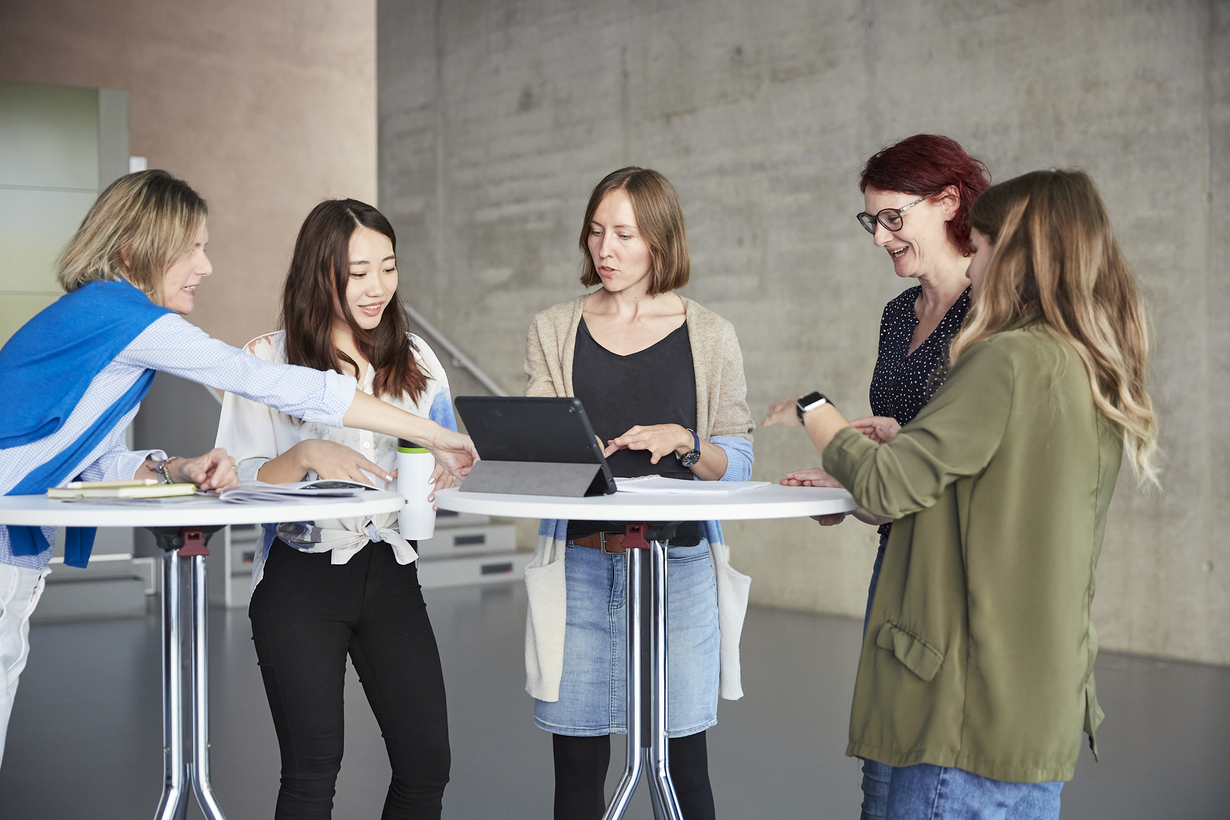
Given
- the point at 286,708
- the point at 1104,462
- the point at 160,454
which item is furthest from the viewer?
the point at 160,454

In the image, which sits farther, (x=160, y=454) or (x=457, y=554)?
(x=457, y=554)

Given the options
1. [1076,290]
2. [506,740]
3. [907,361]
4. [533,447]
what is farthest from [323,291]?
[506,740]

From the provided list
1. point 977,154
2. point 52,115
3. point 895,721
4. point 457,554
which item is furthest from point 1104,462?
point 52,115

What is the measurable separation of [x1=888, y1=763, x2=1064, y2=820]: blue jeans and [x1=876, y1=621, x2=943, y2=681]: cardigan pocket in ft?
0.42

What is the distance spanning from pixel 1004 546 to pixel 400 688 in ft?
3.44

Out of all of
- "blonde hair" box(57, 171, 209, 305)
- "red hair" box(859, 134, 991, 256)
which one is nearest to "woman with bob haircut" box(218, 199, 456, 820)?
"blonde hair" box(57, 171, 209, 305)

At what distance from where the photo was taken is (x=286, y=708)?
177 cm

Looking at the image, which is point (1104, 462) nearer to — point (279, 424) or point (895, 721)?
point (895, 721)

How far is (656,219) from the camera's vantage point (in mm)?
2086

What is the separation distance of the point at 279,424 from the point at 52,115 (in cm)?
535

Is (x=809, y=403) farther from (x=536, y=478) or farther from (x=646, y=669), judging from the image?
(x=646, y=669)

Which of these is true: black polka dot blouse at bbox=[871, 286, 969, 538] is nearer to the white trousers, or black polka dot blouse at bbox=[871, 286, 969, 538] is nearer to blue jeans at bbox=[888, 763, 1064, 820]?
blue jeans at bbox=[888, 763, 1064, 820]

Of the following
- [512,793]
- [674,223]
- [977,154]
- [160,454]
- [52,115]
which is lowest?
[512,793]

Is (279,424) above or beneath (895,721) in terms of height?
above
